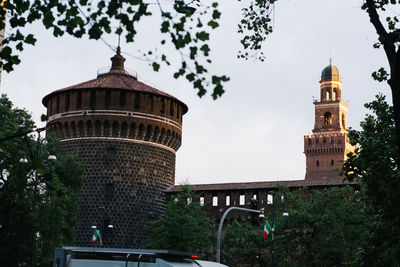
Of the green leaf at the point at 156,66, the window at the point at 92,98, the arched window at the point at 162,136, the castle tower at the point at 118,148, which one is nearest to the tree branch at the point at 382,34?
the green leaf at the point at 156,66

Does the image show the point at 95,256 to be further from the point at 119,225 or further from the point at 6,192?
the point at 119,225

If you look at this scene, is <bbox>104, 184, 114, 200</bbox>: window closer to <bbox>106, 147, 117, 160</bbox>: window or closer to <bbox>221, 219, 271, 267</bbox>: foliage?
<bbox>106, 147, 117, 160</bbox>: window

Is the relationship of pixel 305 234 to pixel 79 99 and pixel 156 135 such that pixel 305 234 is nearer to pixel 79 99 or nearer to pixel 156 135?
pixel 156 135

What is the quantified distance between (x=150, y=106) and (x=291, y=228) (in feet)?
56.6

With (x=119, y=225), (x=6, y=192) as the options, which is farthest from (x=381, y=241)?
(x=119, y=225)

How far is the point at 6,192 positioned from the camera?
31.9 meters

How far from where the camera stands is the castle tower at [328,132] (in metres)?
103

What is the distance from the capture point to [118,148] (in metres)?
54.4

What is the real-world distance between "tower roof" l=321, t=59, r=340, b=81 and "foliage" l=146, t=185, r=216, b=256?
62.6 meters

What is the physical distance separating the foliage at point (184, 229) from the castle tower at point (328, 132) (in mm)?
57259

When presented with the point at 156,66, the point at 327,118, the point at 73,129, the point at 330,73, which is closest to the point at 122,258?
the point at 156,66

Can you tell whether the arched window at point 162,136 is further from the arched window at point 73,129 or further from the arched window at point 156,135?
the arched window at point 73,129

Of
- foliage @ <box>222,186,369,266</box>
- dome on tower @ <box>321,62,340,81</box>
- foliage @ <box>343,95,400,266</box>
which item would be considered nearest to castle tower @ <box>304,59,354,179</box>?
dome on tower @ <box>321,62,340,81</box>

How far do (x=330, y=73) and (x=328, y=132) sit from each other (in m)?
9.19
